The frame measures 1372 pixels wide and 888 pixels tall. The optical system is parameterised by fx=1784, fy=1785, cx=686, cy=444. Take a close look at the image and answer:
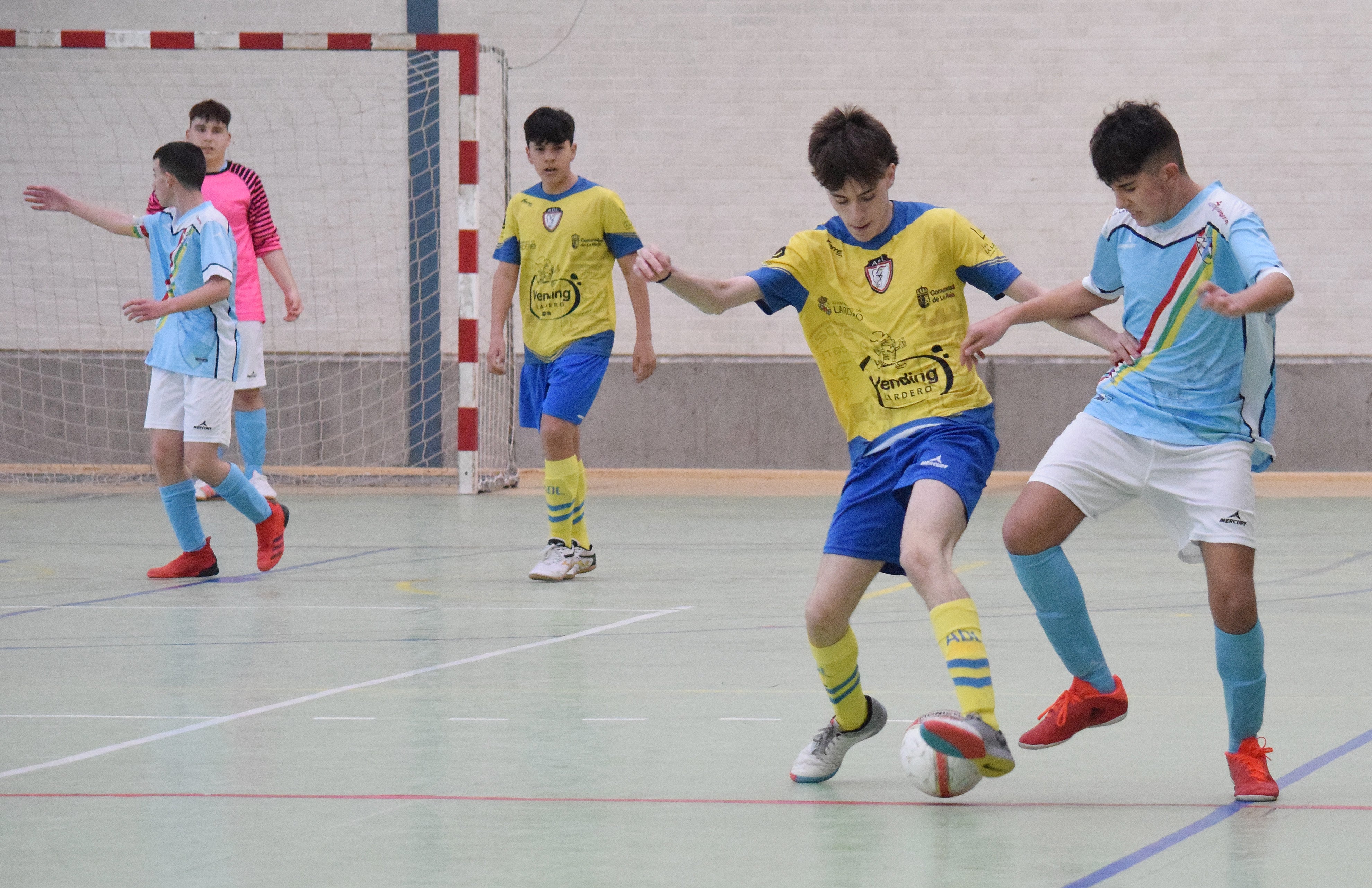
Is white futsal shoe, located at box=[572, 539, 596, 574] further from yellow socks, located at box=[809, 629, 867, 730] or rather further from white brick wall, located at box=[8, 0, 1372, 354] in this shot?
white brick wall, located at box=[8, 0, 1372, 354]

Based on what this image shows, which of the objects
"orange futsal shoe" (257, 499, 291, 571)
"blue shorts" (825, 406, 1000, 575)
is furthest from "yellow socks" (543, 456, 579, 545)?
"blue shorts" (825, 406, 1000, 575)

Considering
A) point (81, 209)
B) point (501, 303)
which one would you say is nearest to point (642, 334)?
point (501, 303)

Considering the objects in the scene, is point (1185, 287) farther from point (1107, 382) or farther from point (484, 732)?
point (484, 732)

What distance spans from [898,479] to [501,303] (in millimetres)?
4287

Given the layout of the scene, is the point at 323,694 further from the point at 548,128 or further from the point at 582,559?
the point at 548,128

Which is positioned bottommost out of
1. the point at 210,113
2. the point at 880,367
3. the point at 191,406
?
the point at 191,406

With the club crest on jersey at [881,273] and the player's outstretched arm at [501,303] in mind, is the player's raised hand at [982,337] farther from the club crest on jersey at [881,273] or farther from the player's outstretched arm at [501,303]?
the player's outstretched arm at [501,303]

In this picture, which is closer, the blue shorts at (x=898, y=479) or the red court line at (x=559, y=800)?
the red court line at (x=559, y=800)

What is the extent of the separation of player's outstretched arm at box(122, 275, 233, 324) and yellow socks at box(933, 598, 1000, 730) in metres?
4.31

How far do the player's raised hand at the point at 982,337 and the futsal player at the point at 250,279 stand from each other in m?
7.32

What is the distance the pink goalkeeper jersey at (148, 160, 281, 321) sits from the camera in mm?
10883

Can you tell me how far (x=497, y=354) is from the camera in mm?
8125

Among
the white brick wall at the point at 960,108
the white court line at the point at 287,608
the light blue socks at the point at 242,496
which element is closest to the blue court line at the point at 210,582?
the white court line at the point at 287,608

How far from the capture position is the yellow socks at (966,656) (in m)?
3.61
